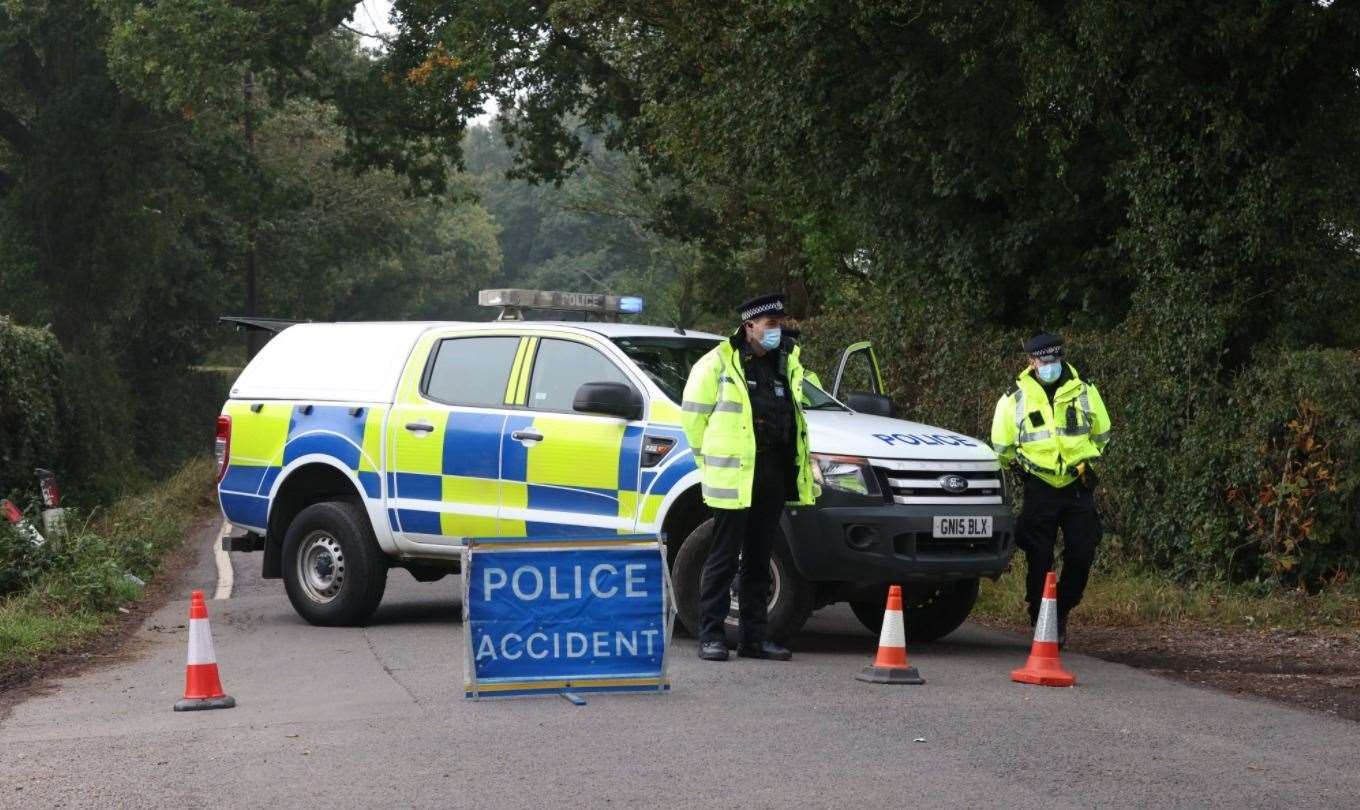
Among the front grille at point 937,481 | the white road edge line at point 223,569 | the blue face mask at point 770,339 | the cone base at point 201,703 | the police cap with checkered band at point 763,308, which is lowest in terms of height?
the white road edge line at point 223,569

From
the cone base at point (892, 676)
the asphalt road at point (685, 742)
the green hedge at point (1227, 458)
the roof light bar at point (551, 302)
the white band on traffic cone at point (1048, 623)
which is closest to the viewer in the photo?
the asphalt road at point (685, 742)

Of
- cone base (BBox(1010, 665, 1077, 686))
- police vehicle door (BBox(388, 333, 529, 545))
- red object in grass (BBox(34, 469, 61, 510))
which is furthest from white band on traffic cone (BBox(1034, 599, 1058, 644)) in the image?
red object in grass (BBox(34, 469, 61, 510))

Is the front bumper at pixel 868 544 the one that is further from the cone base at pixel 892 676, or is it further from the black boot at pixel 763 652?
the cone base at pixel 892 676

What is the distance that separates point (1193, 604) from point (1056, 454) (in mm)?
2346

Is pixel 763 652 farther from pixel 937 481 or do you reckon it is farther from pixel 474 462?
pixel 474 462

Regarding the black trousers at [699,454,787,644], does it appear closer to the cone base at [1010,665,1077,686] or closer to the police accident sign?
the police accident sign

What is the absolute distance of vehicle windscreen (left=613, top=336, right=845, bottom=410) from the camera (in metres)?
10.9

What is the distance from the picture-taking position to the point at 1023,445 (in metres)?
10.6

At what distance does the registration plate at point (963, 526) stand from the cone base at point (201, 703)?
3756mm

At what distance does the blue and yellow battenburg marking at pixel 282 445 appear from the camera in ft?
38.7

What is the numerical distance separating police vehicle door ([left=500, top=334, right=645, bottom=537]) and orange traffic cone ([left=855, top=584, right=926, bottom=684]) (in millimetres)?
1878

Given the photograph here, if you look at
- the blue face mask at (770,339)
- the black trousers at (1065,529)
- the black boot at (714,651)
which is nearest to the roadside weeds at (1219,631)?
the black trousers at (1065,529)

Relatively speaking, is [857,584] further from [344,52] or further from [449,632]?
[344,52]

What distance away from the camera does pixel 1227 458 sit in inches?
489
